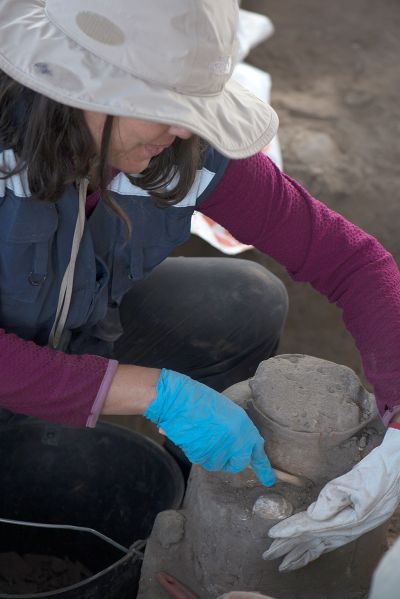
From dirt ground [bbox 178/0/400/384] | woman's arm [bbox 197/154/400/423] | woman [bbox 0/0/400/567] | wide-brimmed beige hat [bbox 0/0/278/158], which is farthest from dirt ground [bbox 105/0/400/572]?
wide-brimmed beige hat [bbox 0/0/278/158]

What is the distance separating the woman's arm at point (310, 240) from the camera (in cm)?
175

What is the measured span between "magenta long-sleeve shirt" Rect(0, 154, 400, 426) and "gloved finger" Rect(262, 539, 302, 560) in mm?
287

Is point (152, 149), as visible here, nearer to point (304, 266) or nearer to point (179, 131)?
point (179, 131)

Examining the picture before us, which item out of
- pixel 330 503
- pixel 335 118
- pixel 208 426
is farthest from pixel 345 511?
pixel 335 118

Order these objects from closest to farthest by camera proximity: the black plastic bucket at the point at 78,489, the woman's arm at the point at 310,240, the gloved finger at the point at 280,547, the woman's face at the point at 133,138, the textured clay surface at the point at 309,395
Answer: the woman's face at the point at 133,138 < the gloved finger at the point at 280,547 < the textured clay surface at the point at 309,395 < the woman's arm at the point at 310,240 < the black plastic bucket at the point at 78,489

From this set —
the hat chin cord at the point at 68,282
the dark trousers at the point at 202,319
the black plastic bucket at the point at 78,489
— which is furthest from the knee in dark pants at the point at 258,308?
the hat chin cord at the point at 68,282

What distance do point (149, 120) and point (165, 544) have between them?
82 cm

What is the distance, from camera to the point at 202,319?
208 centimetres

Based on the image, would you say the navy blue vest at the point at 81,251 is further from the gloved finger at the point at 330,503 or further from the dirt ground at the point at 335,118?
the dirt ground at the point at 335,118

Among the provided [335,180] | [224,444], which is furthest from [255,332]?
[335,180]

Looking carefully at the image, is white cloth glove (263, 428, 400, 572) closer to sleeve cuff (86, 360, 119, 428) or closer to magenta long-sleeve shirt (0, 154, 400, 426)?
magenta long-sleeve shirt (0, 154, 400, 426)

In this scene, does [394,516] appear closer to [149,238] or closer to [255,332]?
[255,332]

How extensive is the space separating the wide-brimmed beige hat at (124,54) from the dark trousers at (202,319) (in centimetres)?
77

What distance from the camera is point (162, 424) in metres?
1.64
